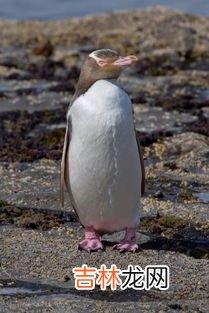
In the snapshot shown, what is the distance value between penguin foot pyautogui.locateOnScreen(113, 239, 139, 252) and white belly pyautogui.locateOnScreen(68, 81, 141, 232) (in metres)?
0.15

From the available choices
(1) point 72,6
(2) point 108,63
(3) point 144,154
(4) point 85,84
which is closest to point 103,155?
(4) point 85,84

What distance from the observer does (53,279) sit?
7.58 meters

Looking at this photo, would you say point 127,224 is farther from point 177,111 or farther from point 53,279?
point 177,111

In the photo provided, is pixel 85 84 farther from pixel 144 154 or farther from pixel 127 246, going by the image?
pixel 144 154

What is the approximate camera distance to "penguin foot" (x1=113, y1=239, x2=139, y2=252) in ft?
26.8

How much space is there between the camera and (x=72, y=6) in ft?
125

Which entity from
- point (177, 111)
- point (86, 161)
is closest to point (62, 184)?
point (86, 161)

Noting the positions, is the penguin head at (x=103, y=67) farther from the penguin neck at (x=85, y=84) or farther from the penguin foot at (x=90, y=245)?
the penguin foot at (x=90, y=245)

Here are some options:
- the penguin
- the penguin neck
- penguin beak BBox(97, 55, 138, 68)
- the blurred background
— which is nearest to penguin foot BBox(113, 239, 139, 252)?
the penguin

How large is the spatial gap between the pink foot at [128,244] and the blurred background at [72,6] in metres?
25.0

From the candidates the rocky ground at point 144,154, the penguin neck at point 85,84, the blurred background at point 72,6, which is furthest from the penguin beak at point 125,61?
the blurred background at point 72,6

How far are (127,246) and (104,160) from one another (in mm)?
653

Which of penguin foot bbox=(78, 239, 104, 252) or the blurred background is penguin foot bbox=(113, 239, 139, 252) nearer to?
penguin foot bbox=(78, 239, 104, 252)

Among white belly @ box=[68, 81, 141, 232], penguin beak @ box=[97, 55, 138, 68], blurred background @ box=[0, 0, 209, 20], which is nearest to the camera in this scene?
white belly @ box=[68, 81, 141, 232]
